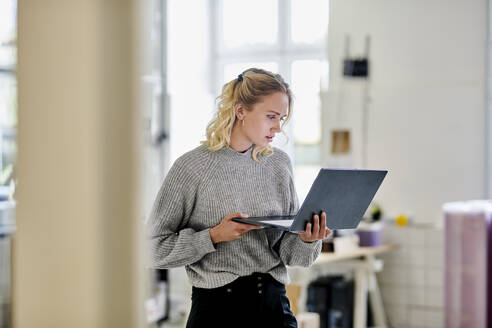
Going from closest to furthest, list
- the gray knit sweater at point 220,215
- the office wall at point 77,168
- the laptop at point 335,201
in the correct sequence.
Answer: the office wall at point 77,168 < the laptop at point 335,201 < the gray knit sweater at point 220,215

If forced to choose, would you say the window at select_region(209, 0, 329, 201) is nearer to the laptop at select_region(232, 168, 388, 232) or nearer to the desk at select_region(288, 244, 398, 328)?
the desk at select_region(288, 244, 398, 328)

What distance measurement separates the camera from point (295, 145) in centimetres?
467

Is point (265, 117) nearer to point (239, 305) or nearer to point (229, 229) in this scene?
point (229, 229)

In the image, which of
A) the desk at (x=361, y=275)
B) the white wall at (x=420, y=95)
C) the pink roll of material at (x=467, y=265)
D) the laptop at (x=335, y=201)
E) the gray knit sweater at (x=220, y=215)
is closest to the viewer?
the laptop at (x=335, y=201)

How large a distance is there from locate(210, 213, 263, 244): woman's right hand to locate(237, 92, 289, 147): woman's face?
0.60ft

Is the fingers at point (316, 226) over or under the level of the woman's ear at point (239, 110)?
under

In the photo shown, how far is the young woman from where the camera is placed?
4.04ft

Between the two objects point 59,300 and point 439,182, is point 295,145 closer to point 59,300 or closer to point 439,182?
point 439,182

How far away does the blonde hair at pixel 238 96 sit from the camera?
1.26m

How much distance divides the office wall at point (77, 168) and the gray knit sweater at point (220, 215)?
0.82 m

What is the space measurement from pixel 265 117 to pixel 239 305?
1.20 feet

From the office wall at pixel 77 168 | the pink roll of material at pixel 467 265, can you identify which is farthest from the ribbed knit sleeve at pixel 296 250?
the pink roll of material at pixel 467 265

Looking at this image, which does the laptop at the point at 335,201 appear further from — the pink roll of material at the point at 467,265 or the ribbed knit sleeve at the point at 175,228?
the pink roll of material at the point at 467,265

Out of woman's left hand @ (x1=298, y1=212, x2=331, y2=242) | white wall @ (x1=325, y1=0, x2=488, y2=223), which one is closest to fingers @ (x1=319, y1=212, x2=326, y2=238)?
woman's left hand @ (x1=298, y1=212, x2=331, y2=242)
